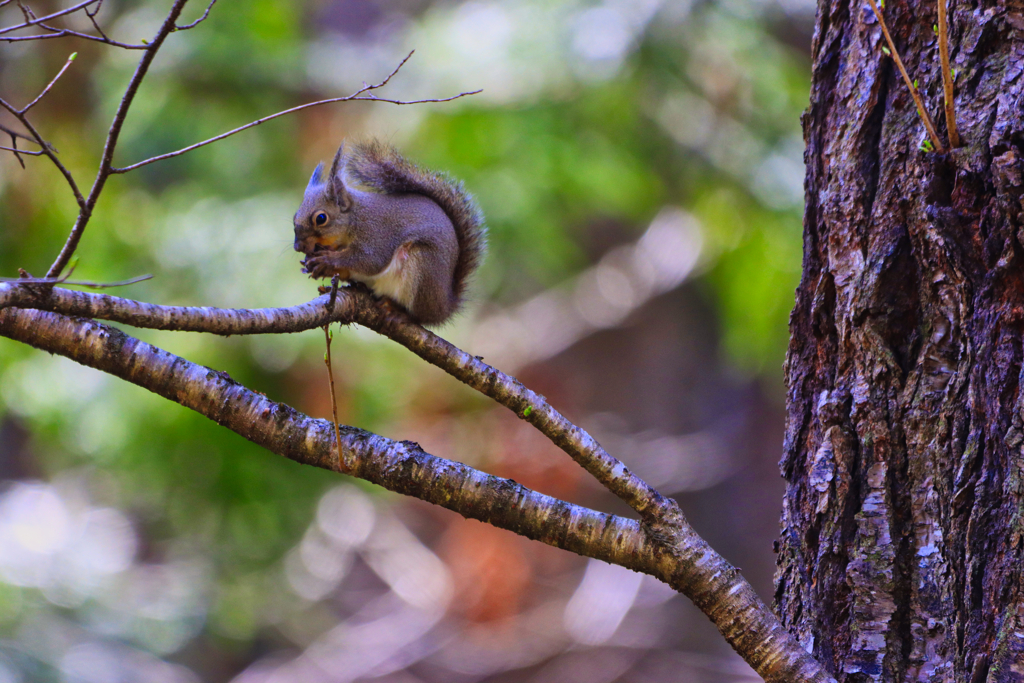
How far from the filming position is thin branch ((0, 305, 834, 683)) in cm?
110

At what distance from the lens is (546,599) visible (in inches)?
230

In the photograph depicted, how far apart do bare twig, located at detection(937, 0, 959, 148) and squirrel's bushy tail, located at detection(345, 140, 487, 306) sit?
1168 millimetres

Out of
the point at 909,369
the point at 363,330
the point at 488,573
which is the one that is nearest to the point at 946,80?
the point at 909,369

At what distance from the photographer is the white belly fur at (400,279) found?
1.82 metres

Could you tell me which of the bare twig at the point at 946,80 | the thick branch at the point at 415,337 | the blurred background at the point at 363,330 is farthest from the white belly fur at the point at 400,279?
the blurred background at the point at 363,330

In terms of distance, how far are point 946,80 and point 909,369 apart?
0.42 m

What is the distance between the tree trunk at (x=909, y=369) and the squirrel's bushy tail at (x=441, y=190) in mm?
911

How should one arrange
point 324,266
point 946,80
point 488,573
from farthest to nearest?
point 488,573 < point 324,266 < point 946,80

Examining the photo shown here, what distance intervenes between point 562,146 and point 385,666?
3.77 metres

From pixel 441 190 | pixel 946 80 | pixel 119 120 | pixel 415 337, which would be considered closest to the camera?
pixel 119 120

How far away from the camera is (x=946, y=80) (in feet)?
3.55

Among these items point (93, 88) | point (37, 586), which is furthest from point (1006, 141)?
point (37, 586)

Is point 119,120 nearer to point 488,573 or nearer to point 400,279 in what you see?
point 400,279

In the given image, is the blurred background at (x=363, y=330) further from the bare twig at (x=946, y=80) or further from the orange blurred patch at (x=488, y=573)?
the bare twig at (x=946, y=80)
